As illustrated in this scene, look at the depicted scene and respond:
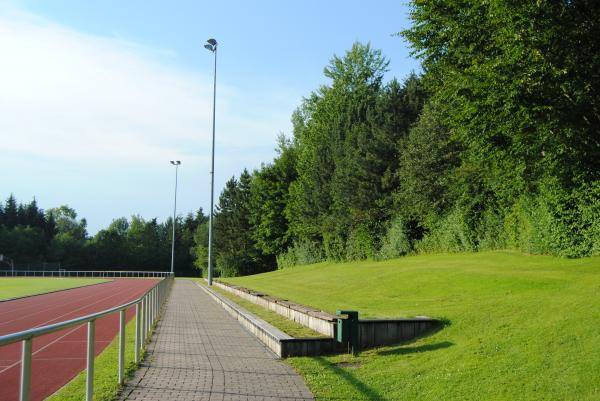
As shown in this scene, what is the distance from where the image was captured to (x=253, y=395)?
7.45 meters

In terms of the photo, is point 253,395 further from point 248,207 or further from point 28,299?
point 248,207

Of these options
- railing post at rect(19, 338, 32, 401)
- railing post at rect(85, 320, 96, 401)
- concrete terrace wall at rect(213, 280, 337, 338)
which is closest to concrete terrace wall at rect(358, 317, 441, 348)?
concrete terrace wall at rect(213, 280, 337, 338)

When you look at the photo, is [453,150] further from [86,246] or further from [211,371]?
[86,246]

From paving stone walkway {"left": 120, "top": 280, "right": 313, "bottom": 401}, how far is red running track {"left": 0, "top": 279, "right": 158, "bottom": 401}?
1092 millimetres

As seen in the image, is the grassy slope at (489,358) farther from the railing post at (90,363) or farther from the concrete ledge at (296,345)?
the railing post at (90,363)

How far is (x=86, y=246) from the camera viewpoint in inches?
4279

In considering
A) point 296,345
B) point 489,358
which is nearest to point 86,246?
point 296,345

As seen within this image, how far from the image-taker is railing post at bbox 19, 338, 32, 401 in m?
4.21

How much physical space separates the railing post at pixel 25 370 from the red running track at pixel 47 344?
5 cm

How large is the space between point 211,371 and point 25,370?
491 cm

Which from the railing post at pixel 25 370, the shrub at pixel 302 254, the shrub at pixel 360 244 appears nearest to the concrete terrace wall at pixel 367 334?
the railing post at pixel 25 370

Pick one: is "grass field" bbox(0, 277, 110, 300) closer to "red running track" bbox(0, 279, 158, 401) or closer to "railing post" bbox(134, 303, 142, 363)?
"red running track" bbox(0, 279, 158, 401)

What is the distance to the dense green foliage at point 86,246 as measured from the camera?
4092 inches

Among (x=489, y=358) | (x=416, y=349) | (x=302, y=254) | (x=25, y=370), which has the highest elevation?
(x=302, y=254)
